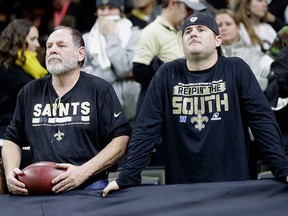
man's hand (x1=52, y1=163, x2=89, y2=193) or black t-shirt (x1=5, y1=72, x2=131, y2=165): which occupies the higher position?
black t-shirt (x1=5, y1=72, x2=131, y2=165)

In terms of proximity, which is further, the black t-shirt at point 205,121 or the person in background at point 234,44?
the person in background at point 234,44

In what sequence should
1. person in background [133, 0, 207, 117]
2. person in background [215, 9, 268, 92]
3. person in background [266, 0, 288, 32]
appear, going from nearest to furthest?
person in background [133, 0, 207, 117] < person in background [215, 9, 268, 92] < person in background [266, 0, 288, 32]

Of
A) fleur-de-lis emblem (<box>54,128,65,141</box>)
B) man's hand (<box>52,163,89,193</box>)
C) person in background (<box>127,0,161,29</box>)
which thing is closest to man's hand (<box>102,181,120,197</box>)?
man's hand (<box>52,163,89,193</box>)

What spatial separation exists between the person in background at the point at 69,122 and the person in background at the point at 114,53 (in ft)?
7.90

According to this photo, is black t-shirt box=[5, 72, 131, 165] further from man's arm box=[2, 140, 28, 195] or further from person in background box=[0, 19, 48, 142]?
person in background box=[0, 19, 48, 142]

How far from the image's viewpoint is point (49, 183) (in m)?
6.33

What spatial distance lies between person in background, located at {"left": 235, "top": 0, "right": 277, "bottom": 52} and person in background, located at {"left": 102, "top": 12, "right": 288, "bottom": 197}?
323 cm

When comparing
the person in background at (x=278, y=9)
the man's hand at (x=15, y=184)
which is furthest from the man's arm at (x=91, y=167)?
the person in background at (x=278, y=9)

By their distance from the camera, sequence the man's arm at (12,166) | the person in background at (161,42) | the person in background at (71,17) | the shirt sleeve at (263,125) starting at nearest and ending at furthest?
the shirt sleeve at (263,125) → the man's arm at (12,166) → the person in background at (161,42) → the person in background at (71,17)

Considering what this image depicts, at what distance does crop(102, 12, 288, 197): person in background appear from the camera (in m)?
6.38

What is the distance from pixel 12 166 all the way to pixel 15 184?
1.24 ft

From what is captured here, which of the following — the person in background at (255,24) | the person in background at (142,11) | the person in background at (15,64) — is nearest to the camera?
the person in background at (15,64)

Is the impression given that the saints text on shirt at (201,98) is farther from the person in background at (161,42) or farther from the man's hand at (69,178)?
the person in background at (161,42)

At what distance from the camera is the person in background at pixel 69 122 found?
666 cm
